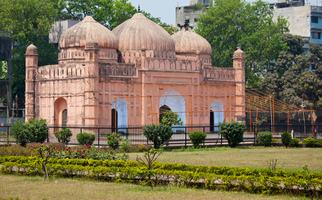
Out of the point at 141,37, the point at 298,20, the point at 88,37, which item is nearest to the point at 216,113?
the point at 141,37

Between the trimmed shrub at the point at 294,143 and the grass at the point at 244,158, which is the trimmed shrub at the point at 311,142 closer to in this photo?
the trimmed shrub at the point at 294,143

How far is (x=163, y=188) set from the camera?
16266 mm

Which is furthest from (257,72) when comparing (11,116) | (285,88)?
(11,116)

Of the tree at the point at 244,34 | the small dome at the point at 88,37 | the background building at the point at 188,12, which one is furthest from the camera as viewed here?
the background building at the point at 188,12

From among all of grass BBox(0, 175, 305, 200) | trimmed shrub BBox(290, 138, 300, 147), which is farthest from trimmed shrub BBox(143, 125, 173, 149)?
grass BBox(0, 175, 305, 200)

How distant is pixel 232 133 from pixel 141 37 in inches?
470

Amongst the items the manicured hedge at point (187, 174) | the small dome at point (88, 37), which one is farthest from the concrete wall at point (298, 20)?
the manicured hedge at point (187, 174)

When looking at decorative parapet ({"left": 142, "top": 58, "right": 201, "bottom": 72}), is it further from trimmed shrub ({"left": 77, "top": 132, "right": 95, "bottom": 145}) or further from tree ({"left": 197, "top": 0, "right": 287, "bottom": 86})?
tree ({"left": 197, "top": 0, "right": 287, "bottom": 86})

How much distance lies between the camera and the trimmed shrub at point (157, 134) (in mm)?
29844

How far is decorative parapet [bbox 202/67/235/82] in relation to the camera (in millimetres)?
43875

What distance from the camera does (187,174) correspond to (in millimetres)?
16672

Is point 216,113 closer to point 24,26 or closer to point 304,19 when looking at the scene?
point 24,26

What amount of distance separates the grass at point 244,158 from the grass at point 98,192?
18.0 ft

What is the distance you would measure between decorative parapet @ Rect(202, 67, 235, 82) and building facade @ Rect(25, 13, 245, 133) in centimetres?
5
